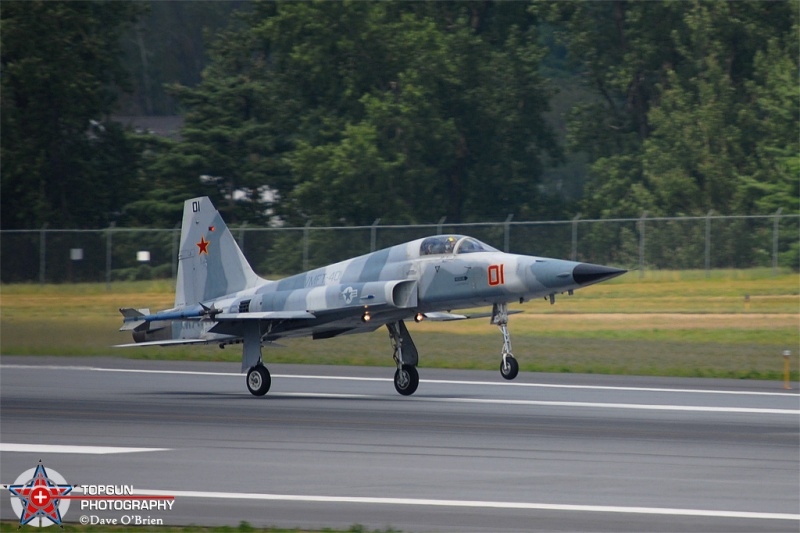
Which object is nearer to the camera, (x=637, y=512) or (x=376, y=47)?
(x=637, y=512)

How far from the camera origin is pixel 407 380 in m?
21.4

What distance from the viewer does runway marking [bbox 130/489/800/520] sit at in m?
10.7

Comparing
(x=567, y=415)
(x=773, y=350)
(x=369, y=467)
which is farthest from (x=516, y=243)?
(x=369, y=467)

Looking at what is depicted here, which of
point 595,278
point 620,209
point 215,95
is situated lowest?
point 595,278

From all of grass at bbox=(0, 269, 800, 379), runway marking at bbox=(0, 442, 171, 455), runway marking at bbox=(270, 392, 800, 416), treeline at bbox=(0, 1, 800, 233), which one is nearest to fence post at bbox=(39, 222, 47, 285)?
grass at bbox=(0, 269, 800, 379)

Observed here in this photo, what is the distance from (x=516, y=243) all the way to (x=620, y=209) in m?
12.6

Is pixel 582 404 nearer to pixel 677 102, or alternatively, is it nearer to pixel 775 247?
pixel 775 247

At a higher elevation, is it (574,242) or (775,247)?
(574,242)

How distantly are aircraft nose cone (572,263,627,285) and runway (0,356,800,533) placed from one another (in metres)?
2.02

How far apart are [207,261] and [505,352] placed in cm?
664

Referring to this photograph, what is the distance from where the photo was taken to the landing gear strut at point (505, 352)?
1967 centimetres

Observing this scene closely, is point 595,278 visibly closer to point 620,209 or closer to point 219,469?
point 219,469

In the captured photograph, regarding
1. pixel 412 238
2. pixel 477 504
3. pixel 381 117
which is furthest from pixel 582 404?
pixel 381 117

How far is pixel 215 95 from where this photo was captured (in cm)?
5453
